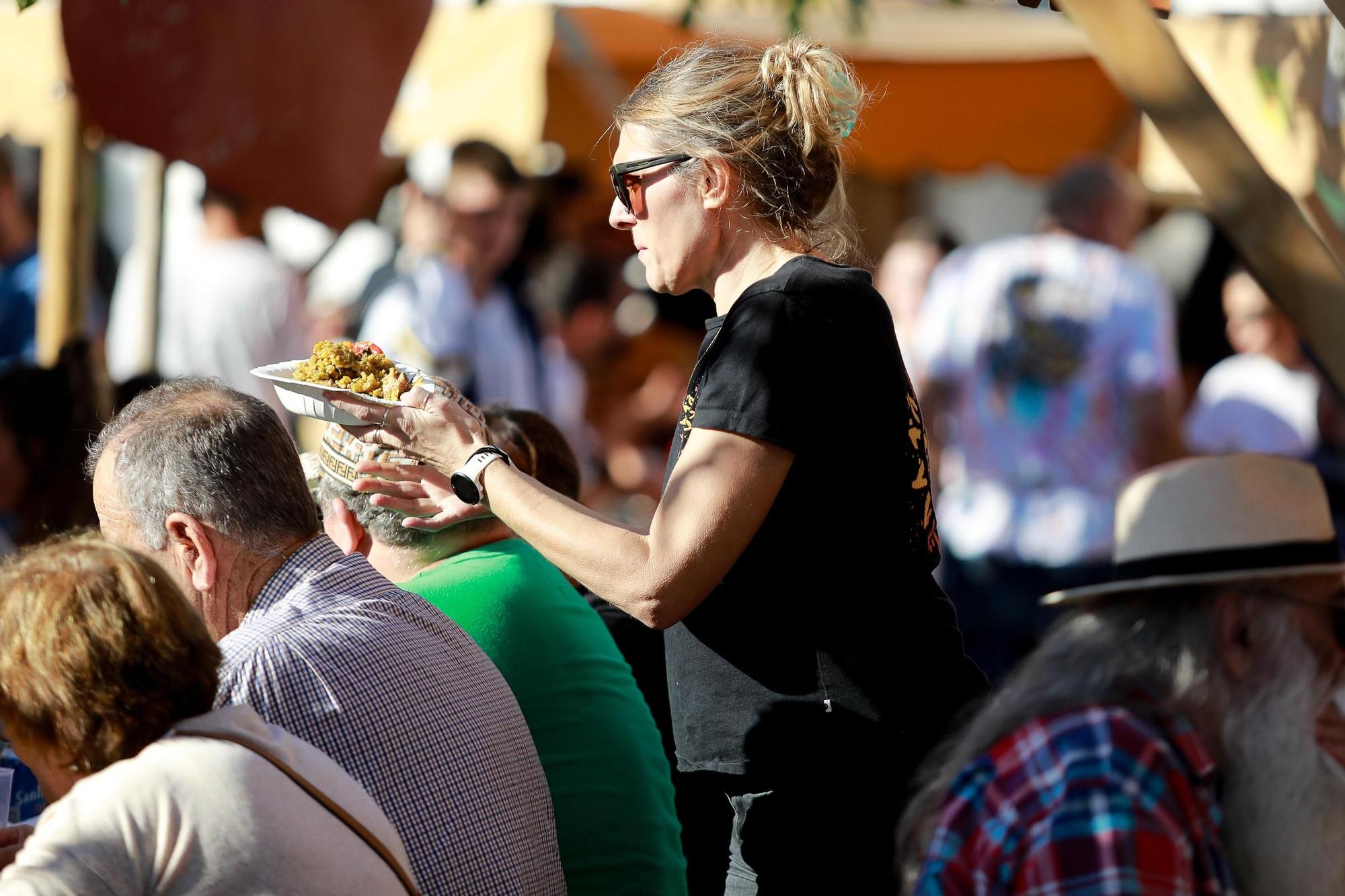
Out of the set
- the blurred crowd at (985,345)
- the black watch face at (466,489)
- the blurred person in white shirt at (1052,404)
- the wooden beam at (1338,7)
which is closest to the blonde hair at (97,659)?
the black watch face at (466,489)

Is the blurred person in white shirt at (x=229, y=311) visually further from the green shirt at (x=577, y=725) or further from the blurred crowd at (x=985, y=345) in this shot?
the green shirt at (x=577, y=725)

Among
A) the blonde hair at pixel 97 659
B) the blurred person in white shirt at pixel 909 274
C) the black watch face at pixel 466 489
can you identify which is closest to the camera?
the blonde hair at pixel 97 659

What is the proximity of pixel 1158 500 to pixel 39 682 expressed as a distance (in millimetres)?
1394

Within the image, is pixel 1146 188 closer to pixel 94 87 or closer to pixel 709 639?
pixel 94 87

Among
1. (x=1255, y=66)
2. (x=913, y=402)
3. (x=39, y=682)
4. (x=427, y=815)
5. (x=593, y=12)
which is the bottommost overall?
(x=427, y=815)

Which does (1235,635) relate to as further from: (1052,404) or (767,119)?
(1052,404)

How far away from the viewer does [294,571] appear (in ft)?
8.29

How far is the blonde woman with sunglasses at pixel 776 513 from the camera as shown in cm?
247

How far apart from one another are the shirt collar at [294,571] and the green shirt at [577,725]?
0.36 metres

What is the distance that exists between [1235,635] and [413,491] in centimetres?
140

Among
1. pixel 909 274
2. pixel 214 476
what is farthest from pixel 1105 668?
pixel 909 274

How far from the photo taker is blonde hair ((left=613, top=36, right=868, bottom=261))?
2654mm

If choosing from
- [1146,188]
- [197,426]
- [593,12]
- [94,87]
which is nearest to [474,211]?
[593,12]

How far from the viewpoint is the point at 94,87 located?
4.00 metres
